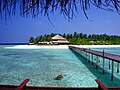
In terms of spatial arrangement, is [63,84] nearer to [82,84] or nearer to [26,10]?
[82,84]

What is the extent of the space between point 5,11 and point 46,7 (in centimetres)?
19

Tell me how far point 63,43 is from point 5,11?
4747 cm

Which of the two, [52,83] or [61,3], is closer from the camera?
[61,3]

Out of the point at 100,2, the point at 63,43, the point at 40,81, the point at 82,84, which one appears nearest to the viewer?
the point at 100,2

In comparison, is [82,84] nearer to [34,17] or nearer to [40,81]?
[40,81]

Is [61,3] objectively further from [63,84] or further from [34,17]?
[63,84]

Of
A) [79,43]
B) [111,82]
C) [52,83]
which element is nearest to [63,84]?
[52,83]

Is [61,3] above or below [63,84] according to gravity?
above

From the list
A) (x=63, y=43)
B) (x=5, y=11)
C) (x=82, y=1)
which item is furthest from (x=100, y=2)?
(x=63, y=43)

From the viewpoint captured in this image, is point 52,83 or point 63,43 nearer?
point 52,83

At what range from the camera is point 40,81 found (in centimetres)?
774

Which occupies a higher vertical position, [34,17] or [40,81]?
[34,17]

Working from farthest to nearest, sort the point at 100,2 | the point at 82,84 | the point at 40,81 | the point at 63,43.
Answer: the point at 63,43 < the point at 40,81 < the point at 82,84 < the point at 100,2

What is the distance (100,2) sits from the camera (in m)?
1.00
